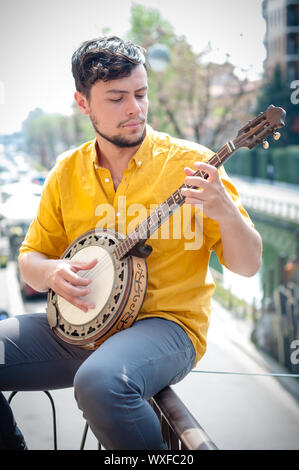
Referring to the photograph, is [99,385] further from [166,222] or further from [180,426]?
[166,222]

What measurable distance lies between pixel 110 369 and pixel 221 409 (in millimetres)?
4571

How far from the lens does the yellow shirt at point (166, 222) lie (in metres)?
1.52

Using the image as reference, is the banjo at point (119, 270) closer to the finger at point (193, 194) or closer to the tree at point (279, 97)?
the finger at point (193, 194)

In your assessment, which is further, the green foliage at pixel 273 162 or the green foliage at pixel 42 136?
the green foliage at pixel 273 162

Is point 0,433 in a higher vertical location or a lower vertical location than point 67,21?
lower

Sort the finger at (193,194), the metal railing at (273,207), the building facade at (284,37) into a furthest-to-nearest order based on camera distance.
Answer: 1. the metal railing at (273,207)
2. the building facade at (284,37)
3. the finger at (193,194)

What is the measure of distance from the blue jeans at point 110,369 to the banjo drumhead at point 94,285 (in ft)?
0.33

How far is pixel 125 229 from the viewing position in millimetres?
1597

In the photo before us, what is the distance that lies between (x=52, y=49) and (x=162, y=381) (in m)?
1.92

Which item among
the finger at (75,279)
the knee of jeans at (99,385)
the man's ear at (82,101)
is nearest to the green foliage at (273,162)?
the man's ear at (82,101)

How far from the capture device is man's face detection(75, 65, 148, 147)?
1.55m
